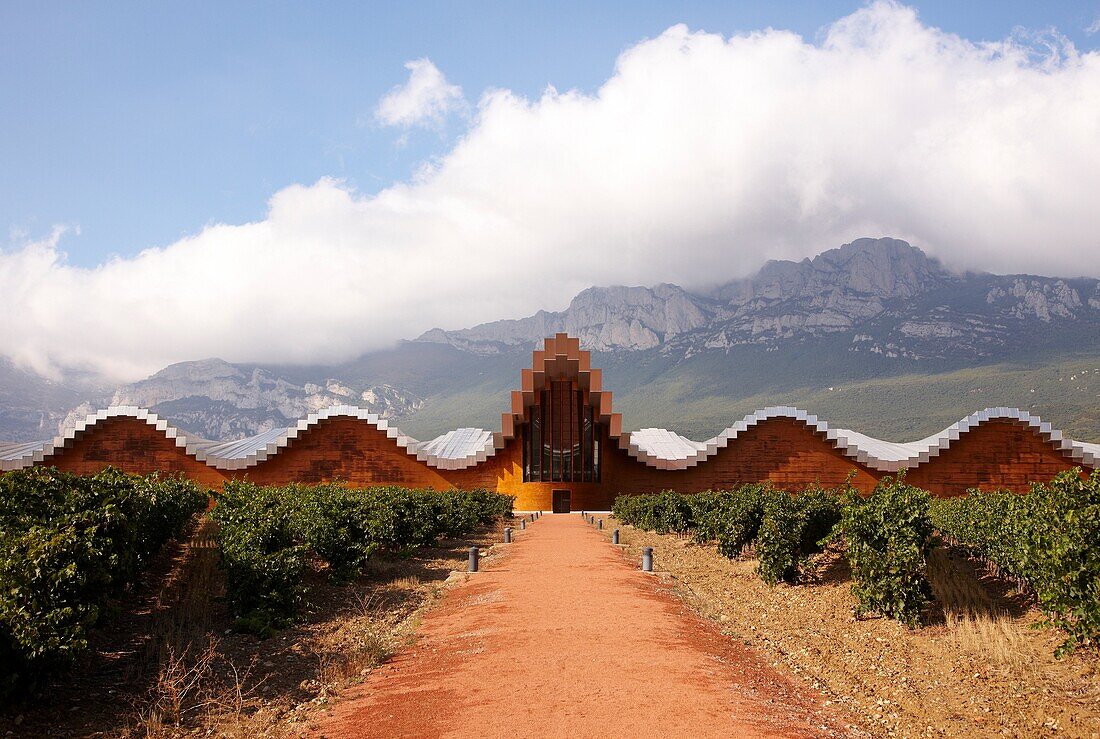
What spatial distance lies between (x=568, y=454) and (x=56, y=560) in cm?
3632

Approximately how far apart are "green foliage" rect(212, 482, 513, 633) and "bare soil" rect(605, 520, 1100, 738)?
7.58 meters

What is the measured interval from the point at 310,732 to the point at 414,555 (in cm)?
1345

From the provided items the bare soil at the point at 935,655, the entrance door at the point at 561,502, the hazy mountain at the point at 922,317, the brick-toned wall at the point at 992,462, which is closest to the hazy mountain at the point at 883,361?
the hazy mountain at the point at 922,317

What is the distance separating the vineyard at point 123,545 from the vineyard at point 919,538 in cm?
930

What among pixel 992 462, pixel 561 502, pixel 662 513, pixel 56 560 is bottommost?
pixel 561 502

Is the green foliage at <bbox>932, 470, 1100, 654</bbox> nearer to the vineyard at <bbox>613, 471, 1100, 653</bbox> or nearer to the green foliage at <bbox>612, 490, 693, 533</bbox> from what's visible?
the vineyard at <bbox>613, 471, 1100, 653</bbox>

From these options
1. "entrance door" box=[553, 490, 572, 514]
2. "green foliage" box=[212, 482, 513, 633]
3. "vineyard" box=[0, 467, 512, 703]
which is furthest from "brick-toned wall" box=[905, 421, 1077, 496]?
"vineyard" box=[0, 467, 512, 703]

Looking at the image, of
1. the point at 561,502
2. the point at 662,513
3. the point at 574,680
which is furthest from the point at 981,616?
the point at 561,502

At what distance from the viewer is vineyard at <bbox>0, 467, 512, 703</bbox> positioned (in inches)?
280

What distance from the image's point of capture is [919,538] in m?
11.6

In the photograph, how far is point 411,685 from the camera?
28.9ft

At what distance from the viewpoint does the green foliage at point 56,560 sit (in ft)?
22.7

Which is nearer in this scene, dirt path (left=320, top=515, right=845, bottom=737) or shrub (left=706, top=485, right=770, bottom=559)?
dirt path (left=320, top=515, right=845, bottom=737)

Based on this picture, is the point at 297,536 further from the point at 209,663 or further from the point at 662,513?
the point at 662,513
